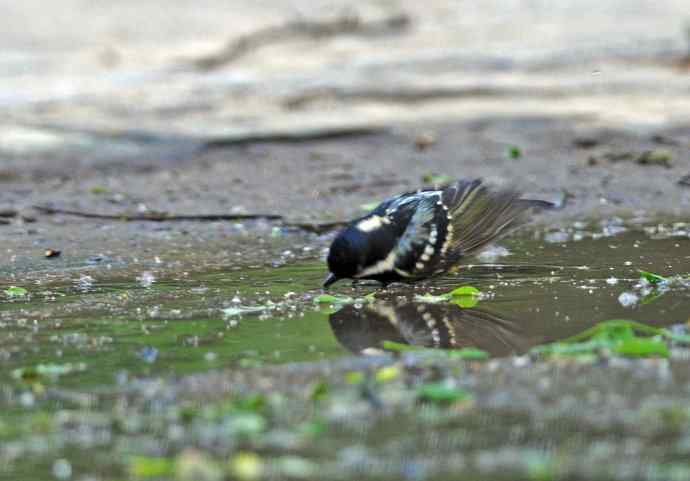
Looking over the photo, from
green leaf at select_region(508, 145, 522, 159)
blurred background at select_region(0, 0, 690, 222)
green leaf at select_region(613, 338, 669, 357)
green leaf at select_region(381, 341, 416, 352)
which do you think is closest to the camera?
green leaf at select_region(613, 338, 669, 357)

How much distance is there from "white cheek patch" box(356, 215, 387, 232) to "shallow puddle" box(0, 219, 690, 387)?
14.3 inches

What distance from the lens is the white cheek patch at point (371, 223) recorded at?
6.40 metres

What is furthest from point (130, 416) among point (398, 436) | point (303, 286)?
point (303, 286)

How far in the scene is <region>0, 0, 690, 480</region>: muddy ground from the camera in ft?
12.8

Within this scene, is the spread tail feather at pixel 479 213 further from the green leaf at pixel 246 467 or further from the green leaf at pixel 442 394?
the green leaf at pixel 246 467

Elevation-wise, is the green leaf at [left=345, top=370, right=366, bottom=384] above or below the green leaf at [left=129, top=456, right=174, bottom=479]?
below

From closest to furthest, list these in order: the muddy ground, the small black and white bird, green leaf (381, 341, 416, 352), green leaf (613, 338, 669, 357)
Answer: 1. the muddy ground
2. green leaf (613, 338, 669, 357)
3. green leaf (381, 341, 416, 352)
4. the small black and white bird

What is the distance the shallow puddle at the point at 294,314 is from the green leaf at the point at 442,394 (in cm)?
77

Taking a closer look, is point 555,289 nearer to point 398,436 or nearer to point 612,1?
point 398,436

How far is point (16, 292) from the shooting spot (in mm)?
6582

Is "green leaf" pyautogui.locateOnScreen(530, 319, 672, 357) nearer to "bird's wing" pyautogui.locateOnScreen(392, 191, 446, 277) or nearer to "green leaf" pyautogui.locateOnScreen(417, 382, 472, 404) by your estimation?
"green leaf" pyautogui.locateOnScreen(417, 382, 472, 404)

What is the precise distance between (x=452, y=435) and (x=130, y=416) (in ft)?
3.50

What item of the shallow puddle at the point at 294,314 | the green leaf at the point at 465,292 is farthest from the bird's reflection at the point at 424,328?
the green leaf at the point at 465,292

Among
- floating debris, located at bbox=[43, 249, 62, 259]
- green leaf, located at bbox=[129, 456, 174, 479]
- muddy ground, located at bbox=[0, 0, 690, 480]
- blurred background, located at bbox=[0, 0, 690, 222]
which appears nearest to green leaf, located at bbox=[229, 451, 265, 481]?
muddy ground, located at bbox=[0, 0, 690, 480]
